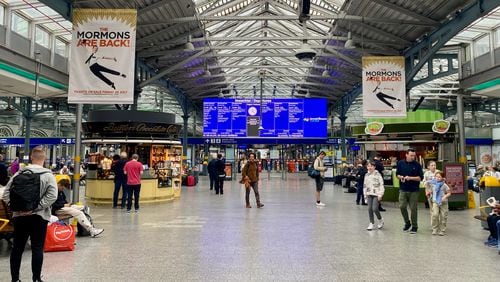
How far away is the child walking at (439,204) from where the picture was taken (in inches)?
272

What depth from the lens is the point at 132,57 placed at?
7.17 metres

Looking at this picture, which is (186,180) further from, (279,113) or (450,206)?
(450,206)

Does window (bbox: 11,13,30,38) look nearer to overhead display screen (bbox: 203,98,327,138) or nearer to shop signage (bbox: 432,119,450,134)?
overhead display screen (bbox: 203,98,327,138)

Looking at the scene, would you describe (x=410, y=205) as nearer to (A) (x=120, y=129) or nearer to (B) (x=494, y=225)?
(B) (x=494, y=225)

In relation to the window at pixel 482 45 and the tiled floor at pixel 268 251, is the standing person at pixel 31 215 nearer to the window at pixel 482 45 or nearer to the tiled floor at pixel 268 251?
the tiled floor at pixel 268 251

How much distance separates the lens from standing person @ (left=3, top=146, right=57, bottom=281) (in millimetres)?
3811

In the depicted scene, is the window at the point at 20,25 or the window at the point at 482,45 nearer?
the window at the point at 20,25

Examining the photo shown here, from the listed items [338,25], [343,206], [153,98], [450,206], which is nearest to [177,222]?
[343,206]

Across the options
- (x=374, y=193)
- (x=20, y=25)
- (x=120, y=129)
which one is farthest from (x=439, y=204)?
(x=20, y=25)

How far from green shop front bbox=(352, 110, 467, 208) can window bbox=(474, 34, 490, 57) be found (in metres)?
2.53

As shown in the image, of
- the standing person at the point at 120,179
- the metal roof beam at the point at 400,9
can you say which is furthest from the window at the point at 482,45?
the standing person at the point at 120,179

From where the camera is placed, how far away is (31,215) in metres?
3.86

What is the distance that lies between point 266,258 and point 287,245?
2.85ft

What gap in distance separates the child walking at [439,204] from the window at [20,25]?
35.1 feet
